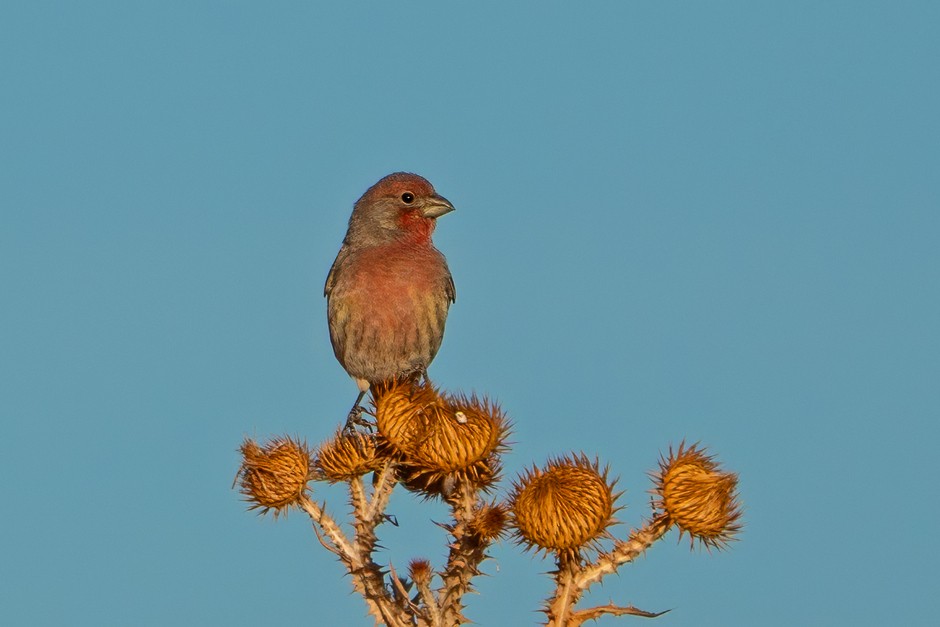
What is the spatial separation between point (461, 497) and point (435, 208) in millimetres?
4247

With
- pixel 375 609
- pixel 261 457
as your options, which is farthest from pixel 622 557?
pixel 261 457

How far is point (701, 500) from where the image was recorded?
199 inches

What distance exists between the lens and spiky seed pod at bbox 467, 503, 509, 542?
5.09 m

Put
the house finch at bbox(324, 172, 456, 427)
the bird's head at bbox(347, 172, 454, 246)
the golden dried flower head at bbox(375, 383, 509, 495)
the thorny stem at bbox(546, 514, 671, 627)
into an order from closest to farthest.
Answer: the thorny stem at bbox(546, 514, 671, 627), the golden dried flower head at bbox(375, 383, 509, 495), the house finch at bbox(324, 172, 456, 427), the bird's head at bbox(347, 172, 454, 246)

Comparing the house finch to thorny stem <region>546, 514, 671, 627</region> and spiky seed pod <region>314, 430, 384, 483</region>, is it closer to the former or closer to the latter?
spiky seed pod <region>314, 430, 384, 483</region>

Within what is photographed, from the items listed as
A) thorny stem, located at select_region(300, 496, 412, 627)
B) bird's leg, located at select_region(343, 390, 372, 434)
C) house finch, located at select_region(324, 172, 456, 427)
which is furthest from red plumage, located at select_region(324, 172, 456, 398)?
thorny stem, located at select_region(300, 496, 412, 627)

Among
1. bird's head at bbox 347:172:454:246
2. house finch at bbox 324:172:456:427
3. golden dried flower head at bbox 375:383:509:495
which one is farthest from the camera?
bird's head at bbox 347:172:454:246

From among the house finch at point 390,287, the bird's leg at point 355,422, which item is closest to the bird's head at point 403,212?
the house finch at point 390,287

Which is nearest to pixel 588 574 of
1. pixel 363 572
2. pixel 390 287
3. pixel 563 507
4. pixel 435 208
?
pixel 563 507

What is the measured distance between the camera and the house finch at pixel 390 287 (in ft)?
29.1

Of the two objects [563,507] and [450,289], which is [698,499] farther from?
[450,289]

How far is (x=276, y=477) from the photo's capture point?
552cm

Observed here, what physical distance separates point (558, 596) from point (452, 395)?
1272 millimetres

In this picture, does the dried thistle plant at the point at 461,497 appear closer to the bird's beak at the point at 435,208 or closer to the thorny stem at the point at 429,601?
the thorny stem at the point at 429,601
